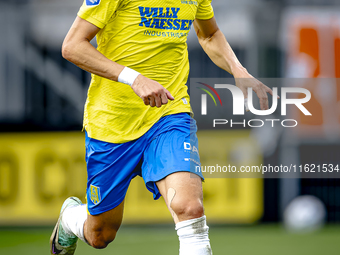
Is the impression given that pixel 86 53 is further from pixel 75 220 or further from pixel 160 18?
pixel 75 220

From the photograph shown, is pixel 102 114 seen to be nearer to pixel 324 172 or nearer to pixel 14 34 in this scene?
pixel 14 34

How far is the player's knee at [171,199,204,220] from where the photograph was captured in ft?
9.83

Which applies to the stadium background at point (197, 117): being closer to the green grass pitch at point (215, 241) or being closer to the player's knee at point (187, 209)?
the green grass pitch at point (215, 241)

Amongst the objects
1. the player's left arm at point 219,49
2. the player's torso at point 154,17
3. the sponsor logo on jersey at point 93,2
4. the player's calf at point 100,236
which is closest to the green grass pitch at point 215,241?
the player's calf at point 100,236

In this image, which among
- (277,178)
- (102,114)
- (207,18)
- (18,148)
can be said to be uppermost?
(207,18)

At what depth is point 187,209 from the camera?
300 centimetres

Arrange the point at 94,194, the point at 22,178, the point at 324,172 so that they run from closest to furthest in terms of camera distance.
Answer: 1. the point at 94,194
2. the point at 22,178
3. the point at 324,172

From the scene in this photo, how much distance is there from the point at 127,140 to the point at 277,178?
4687 millimetres

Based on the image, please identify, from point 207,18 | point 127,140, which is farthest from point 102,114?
point 207,18

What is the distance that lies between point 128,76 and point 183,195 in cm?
75

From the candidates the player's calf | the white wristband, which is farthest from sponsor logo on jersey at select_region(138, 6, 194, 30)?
the player's calf

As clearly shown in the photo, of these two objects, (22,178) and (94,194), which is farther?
(22,178)

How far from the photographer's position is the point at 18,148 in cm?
748

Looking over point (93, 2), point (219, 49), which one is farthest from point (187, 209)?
point (219, 49)
